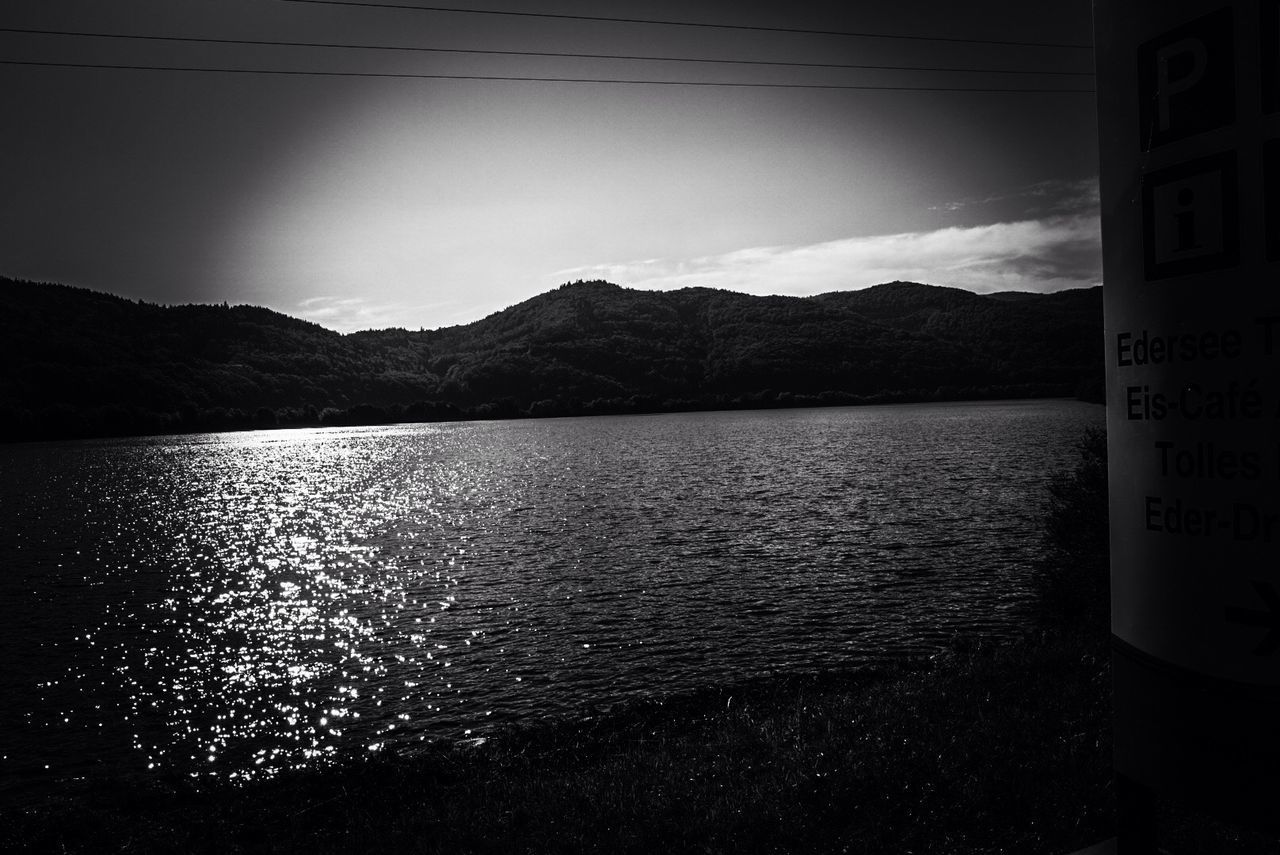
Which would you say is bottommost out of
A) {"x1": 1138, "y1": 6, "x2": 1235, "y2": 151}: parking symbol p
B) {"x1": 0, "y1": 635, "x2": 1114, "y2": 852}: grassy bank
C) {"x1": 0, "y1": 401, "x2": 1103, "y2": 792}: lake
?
{"x1": 0, "y1": 401, "x2": 1103, "y2": 792}: lake

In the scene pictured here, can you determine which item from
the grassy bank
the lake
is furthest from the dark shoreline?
the lake

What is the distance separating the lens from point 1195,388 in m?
4.04

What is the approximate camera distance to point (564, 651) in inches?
1001

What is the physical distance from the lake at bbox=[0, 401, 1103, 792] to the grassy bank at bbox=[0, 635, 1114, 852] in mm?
2851

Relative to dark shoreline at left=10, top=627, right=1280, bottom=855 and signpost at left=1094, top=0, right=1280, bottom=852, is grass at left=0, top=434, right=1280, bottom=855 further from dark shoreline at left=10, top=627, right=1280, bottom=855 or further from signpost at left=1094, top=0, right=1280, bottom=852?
signpost at left=1094, top=0, right=1280, bottom=852

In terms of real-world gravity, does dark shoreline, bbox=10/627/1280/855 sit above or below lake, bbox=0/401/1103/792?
above

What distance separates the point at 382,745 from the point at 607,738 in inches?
221

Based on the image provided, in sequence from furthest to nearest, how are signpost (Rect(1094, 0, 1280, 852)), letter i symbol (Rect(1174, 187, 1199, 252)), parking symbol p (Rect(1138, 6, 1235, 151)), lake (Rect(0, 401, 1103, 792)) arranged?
lake (Rect(0, 401, 1103, 792)), letter i symbol (Rect(1174, 187, 1199, 252)), parking symbol p (Rect(1138, 6, 1235, 151)), signpost (Rect(1094, 0, 1280, 852))

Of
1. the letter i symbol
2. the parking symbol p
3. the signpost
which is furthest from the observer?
the letter i symbol

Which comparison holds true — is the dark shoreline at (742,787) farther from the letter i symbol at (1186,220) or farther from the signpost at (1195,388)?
the letter i symbol at (1186,220)

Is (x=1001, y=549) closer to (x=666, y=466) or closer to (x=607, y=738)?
(x=607, y=738)

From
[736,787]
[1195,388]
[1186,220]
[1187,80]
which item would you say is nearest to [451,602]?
[736,787]

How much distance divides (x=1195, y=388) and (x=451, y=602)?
1286 inches

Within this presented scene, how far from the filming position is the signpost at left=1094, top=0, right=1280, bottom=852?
3787 millimetres
